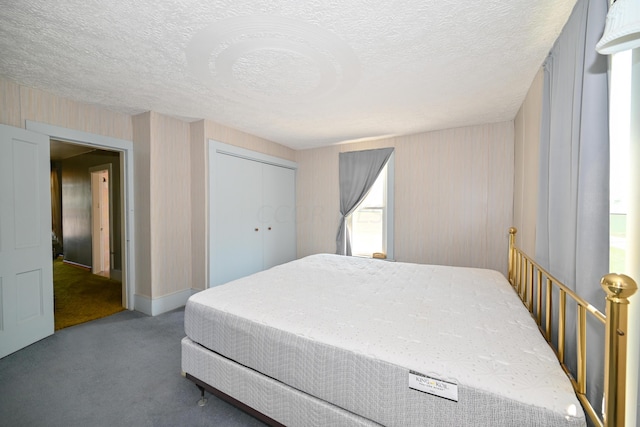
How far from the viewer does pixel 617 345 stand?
2.21 ft

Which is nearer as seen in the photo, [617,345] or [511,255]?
[617,345]

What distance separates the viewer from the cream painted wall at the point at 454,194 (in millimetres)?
3252

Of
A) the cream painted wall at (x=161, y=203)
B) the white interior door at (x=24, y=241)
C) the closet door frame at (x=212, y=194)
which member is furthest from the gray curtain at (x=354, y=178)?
the white interior door at (x=24, y=241)

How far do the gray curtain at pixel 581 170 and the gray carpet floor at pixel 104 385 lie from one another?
178cm

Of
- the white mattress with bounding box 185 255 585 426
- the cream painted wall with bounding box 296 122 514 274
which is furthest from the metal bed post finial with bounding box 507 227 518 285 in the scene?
the cream painted wall with bounding box 296 122 514 274

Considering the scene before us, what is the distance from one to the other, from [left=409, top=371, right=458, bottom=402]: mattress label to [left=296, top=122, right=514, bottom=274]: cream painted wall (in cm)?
293

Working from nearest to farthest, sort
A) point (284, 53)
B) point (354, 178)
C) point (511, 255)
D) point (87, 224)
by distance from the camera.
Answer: point (284, 53) → point (511, 255) → point (354, 178) → point (87, 224)

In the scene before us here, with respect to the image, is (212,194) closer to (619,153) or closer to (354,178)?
(354,178)

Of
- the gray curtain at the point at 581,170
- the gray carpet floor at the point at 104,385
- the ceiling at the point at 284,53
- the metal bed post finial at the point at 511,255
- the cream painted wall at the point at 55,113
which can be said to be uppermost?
the ceiling at the point at 284,53

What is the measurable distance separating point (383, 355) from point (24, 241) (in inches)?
124

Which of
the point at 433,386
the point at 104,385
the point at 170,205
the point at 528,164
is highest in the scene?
the point at 528,164

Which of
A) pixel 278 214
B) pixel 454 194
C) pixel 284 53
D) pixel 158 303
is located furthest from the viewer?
pixel 278 214

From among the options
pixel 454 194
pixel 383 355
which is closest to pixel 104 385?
pixel 383 355

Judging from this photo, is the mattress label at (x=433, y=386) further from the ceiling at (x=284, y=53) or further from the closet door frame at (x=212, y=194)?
the closet door frame at (x=212, y=194)
